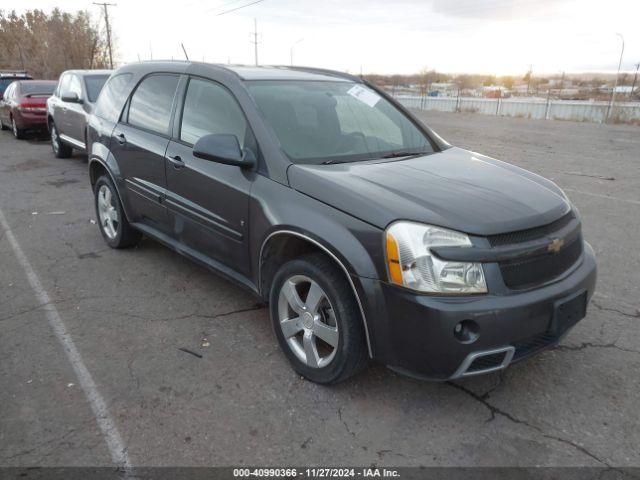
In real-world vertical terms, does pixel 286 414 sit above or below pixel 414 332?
below

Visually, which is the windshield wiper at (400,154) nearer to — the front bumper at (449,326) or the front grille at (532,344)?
the front bumper at (449,326)

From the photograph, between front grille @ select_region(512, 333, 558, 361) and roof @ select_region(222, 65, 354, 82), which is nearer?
front grille @ select_region(512, 333, 558, 361)

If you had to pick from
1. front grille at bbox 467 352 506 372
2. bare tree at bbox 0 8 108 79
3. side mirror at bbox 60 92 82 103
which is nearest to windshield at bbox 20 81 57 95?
side mirror at bbox 60 92 82 103

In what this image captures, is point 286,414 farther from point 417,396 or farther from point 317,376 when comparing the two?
point 417,396

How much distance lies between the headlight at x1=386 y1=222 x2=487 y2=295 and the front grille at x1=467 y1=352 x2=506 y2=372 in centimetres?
33

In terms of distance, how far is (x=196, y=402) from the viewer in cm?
289

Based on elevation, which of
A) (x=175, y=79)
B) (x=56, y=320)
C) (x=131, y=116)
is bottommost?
(x=56, y=320)

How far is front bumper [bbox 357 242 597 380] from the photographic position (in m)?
2.43

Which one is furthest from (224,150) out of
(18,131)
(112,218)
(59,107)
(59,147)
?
(18,131)

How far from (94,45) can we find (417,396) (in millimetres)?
60226

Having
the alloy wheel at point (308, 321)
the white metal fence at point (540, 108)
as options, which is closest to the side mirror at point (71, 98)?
the alloy wheel at point (308, 321)

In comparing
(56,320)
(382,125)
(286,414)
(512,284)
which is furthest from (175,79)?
(512,284)

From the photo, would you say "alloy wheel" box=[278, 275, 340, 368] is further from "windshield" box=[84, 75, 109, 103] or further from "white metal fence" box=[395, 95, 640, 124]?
"white metal fence" box=[395, 95, 640, 124]

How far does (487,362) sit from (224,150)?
1925 millimetres
